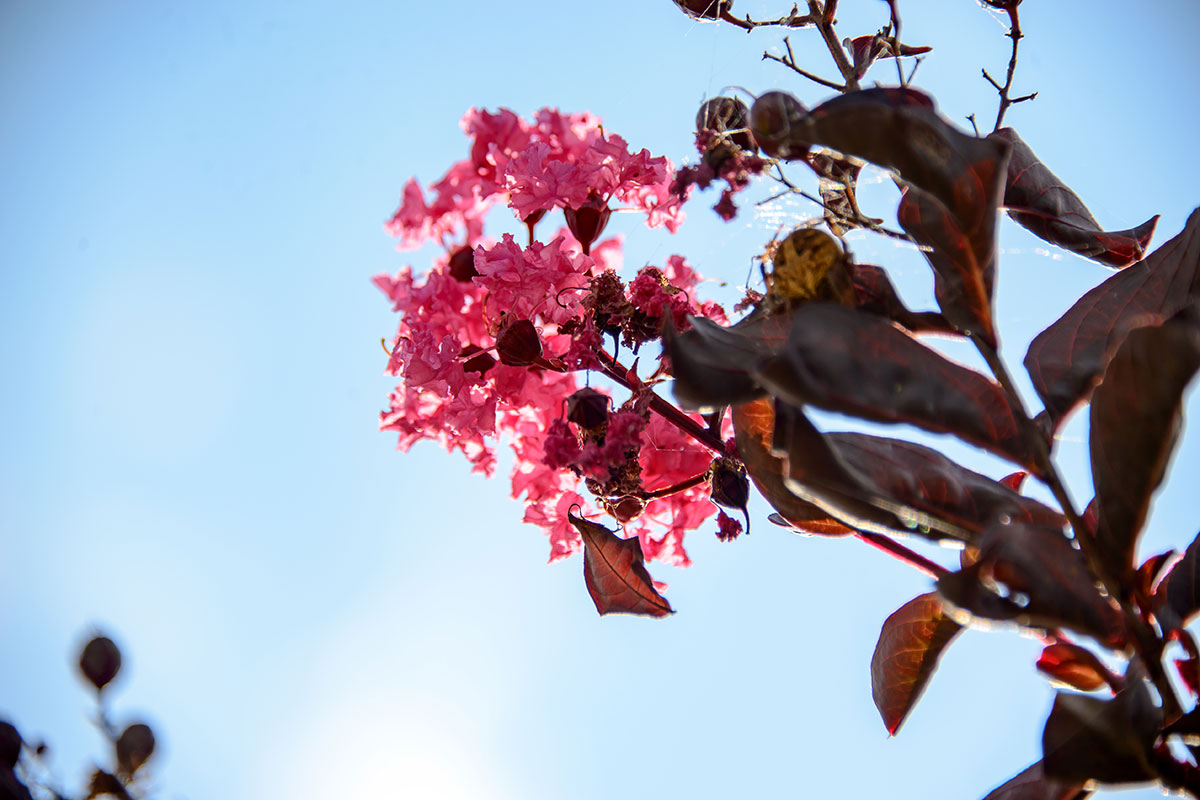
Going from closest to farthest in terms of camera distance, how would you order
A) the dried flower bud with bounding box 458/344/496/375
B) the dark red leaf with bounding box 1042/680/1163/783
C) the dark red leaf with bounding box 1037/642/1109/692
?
the dark red leaf with bounding box 1042/680/1163/783
the dark red leaf with bounding box 1037/642/1109/692
the dried flower bud with bounding box 458/344/496/375

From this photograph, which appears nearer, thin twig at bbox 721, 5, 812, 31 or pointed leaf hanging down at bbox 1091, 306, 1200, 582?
pointed leaf hanging down at bbox 1091, 306, 1200, 582

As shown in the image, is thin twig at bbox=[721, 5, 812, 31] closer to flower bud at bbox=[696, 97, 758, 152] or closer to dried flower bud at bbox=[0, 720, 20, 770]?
flower bud at bbox=[696, 97, 758, 152]

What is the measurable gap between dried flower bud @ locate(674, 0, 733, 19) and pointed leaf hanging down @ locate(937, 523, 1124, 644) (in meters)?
0.78

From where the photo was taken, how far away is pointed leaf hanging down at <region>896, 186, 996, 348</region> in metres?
0.67

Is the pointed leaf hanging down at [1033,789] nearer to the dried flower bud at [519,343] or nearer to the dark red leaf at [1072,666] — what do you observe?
the dark red leaf at [1072,666]

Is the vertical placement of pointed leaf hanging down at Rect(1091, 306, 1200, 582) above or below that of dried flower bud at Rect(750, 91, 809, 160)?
below

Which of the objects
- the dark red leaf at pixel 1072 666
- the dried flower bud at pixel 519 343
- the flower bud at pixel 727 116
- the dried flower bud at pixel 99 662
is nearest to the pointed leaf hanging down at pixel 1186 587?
the dark red leaf at pixel 1072 666

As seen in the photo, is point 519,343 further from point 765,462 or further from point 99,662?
point 99,662

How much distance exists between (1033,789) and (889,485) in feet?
1.09

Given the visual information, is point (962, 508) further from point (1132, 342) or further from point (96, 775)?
point (96, 775)

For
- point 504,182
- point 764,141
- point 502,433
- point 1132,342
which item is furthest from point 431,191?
point 1132,342

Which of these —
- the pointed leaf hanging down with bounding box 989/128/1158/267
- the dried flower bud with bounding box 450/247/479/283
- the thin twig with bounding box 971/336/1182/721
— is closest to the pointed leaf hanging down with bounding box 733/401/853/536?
the thin twig with bounding box 971/336/1182/721

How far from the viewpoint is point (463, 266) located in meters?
1.37

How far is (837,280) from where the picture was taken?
73 centimetres
